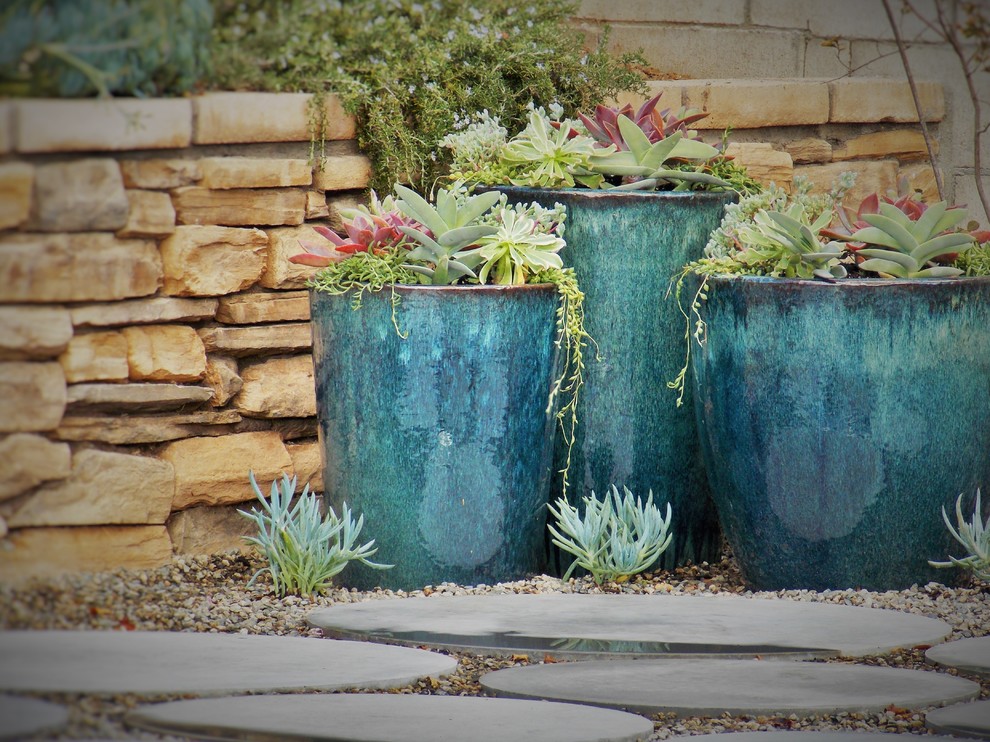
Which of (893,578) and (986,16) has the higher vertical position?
(986,16)

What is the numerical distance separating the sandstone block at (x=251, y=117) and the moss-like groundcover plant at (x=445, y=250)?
305mm

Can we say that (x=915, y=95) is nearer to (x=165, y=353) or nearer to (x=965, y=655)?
(x=965, y=655)

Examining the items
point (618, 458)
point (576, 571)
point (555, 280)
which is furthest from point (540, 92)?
point (576, 571)

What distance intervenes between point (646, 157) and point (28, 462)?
1667 mm

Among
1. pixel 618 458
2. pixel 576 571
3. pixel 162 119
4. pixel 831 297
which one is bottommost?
pixel 576 571

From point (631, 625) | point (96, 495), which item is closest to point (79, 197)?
point (96, 495)

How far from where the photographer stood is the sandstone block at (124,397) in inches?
52.7

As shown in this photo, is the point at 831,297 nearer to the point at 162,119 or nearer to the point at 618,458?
the point at 618,458

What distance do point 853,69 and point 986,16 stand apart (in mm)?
532

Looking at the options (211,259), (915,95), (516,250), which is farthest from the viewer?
(915,95)

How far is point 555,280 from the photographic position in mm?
2488

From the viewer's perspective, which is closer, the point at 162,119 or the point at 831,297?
the point at 162,119

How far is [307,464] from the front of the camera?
276cm

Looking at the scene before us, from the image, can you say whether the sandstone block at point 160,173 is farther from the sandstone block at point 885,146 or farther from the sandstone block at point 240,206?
the sandstone block at point 885,146
